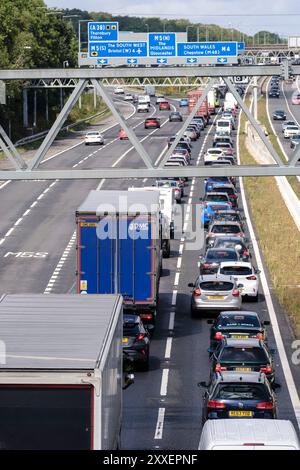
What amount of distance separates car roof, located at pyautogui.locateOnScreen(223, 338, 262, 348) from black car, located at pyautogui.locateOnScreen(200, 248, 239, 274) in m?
14.5

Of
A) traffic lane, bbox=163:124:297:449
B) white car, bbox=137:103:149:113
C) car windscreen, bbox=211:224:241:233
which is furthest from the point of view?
white car, bbox=137:103:149:113

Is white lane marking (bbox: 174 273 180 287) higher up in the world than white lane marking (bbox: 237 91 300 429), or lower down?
lower down

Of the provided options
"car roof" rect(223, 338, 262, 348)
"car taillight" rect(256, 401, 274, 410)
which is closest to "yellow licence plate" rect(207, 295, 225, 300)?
"car roof" rect(223, 338, 262, 348)

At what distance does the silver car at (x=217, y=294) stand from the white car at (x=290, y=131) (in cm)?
6985

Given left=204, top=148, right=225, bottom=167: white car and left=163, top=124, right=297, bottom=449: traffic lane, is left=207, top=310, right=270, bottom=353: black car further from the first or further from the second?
left=204, top=148, right=225, bottom=167: white car

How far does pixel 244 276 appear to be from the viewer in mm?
42094

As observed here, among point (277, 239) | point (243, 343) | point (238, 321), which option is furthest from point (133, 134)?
point (277, 239)

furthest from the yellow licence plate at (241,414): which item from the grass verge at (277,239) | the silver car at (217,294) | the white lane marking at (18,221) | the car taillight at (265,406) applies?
the white lane marking at (18,221)

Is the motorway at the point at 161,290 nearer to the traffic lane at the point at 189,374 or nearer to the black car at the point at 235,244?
the traffic lane at the point at 189,374

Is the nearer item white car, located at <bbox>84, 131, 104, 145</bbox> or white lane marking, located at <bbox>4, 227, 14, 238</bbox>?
white lane marking, located at <bbox>4, 227, 14, 238</bbox>

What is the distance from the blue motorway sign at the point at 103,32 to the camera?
3506cm

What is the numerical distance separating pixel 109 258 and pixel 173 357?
10.6 feet

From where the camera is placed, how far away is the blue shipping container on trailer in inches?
1414

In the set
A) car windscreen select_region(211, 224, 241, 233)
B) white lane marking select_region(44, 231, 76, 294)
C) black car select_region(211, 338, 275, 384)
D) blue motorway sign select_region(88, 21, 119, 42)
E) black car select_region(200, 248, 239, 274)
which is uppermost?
blue motorway sign select_region(88, 21, 119, 42)
